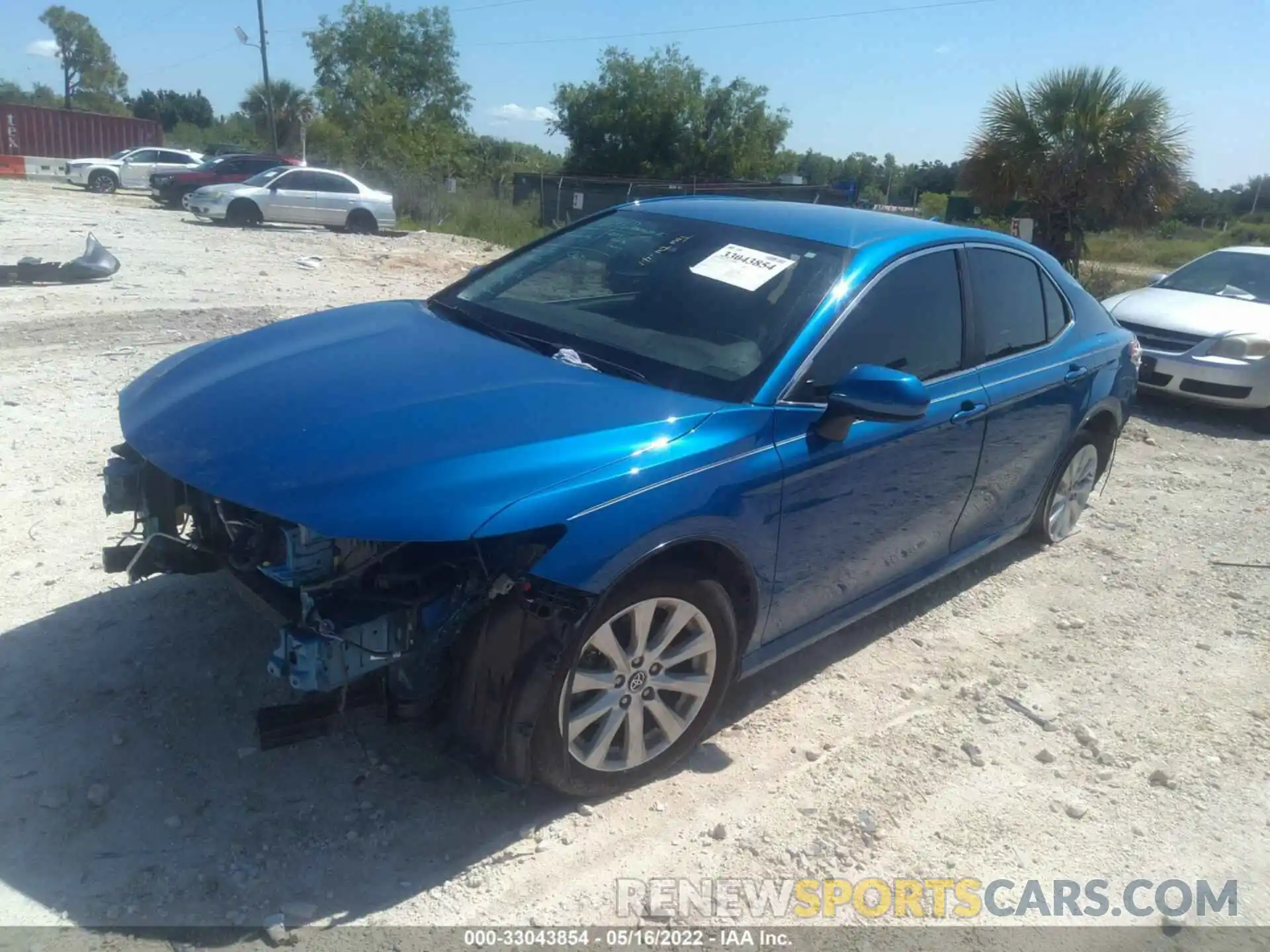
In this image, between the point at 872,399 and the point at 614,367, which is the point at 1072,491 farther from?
the point at 614,367

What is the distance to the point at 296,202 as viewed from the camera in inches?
874

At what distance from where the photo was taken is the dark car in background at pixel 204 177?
26.4 m

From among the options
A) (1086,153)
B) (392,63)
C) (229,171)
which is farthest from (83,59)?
(1086,153)

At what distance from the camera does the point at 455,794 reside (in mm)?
3047

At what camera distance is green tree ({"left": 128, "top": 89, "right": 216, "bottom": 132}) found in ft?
261

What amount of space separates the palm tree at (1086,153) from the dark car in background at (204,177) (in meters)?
19.4

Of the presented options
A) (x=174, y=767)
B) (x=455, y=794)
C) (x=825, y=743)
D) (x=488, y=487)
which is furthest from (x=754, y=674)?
(x=174, y=767)

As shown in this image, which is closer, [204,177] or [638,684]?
[638,684]

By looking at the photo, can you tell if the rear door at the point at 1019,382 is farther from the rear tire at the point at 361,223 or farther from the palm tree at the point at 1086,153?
the rear tire at the point at 361,223

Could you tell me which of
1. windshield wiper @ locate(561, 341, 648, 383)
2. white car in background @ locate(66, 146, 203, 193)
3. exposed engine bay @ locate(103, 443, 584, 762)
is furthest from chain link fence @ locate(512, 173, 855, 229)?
exposed engine bay @ locate(103, 443, 584, 762)

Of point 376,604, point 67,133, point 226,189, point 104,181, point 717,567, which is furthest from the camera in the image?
point 67,133

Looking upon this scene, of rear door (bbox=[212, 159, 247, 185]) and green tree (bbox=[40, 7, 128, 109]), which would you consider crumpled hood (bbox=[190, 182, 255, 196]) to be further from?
green tree (bbox=[40, 7, 128, 109])

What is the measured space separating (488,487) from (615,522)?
0.36 m

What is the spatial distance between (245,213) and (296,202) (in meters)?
1.11
